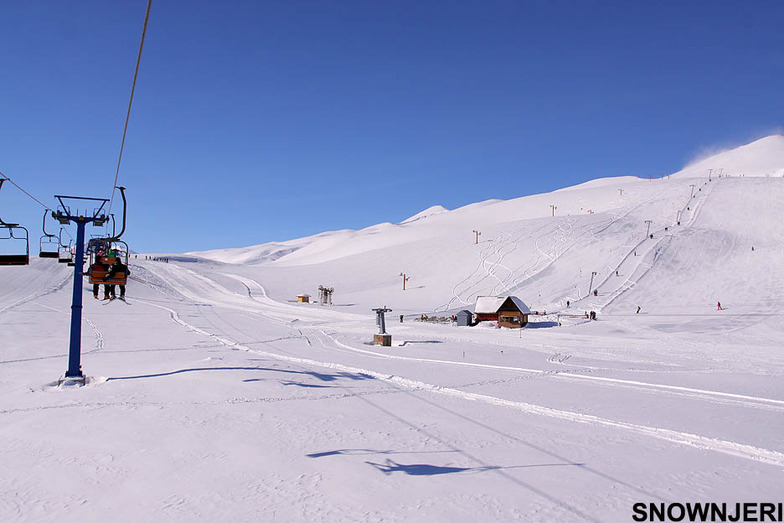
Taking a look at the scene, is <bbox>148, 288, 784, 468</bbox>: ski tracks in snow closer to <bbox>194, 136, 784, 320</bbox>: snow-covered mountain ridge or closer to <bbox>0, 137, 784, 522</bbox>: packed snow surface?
<bbox>0, 137, 784, 522</bbox>: packed snow surface

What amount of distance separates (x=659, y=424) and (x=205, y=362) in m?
12.7

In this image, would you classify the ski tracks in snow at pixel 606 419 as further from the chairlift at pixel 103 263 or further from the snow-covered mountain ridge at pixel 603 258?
the snow-covered mountain ridge at pixel 603 258

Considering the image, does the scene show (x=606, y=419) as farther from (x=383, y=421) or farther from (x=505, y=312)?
(x=505, y=312)

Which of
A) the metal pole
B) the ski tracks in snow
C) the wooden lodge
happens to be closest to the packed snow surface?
the ski tracks in snow

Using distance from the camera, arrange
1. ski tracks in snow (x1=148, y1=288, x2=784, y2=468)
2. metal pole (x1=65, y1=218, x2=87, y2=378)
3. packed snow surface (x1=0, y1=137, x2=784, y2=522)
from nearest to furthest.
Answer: packed snow surface (x1=0, y1=137, x2=784, y2=522) → ski tracks in snow (x1=148, y1=288, x2=784, y2=468) → metal pole (x1=65, y1=218, x2=87, y2=378)

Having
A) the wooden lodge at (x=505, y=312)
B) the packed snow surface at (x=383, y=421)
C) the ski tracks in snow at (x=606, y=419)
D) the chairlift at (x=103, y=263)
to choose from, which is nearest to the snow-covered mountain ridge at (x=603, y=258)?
the wooden lodge at (x=505, y=312)

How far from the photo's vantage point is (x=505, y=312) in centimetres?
4312

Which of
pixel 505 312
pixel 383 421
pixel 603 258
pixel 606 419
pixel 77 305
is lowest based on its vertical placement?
pixel 606 419

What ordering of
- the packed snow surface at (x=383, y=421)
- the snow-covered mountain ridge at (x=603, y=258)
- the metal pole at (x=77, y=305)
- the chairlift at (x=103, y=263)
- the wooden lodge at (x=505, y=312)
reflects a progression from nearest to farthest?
the packed snow surface at (x=383, y=421) → the metal pole at (x=77, y=305) → the chairlift at (x=103, y=263) → the wooden lodge at (x=505, y=312) → the snow-covered mountain ridge at (x=603, y=258)

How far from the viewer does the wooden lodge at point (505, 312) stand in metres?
42.2

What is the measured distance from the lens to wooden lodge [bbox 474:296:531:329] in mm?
42250

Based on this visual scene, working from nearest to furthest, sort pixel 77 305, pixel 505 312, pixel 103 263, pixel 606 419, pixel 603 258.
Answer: pixel 606 419 → pixel 77 305 → pixel 103 263 → pixel 505 312 → pixel 603 258

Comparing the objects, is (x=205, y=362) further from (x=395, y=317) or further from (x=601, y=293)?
(x=601, y=293)

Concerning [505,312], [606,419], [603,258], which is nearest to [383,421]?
[606,419]
